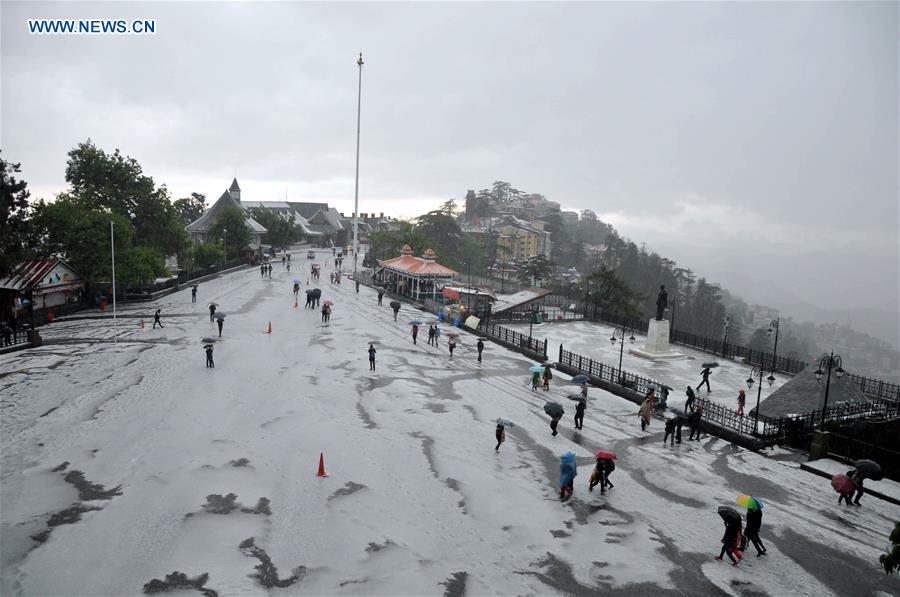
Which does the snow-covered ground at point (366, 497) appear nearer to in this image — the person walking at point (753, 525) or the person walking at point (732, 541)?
the person walking at point (732, 541)

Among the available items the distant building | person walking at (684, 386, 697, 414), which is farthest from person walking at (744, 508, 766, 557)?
the distant building

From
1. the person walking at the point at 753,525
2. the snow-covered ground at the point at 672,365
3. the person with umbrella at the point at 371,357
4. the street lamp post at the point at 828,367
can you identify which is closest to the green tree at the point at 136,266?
the person with umbrella at the point at 371,357

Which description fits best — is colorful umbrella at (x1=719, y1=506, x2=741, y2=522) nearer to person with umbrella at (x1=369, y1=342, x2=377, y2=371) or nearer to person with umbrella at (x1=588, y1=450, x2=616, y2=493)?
person with umbrella at (x1=588, y1=450, x2=616, y2=493)

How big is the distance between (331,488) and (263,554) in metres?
2.90

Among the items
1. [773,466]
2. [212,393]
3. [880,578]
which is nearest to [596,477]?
[880,578]

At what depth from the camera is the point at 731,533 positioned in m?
10.8

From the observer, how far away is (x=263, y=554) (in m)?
10.2

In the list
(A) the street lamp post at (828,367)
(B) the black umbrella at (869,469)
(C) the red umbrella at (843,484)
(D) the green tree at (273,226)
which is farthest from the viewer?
(D) the green tree at (273,226)

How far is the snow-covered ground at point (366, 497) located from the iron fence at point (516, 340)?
647cm

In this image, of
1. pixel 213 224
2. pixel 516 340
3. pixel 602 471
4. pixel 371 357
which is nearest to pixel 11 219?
pixel 371 357

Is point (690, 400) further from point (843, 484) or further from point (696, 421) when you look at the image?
point (843, 484)

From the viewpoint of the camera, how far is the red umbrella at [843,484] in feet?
45.2

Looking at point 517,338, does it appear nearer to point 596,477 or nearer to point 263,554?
point 596,477

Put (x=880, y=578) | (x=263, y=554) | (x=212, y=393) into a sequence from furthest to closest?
(x=212, y=393) < (x=880, y=578) < (x=263, y=554)
